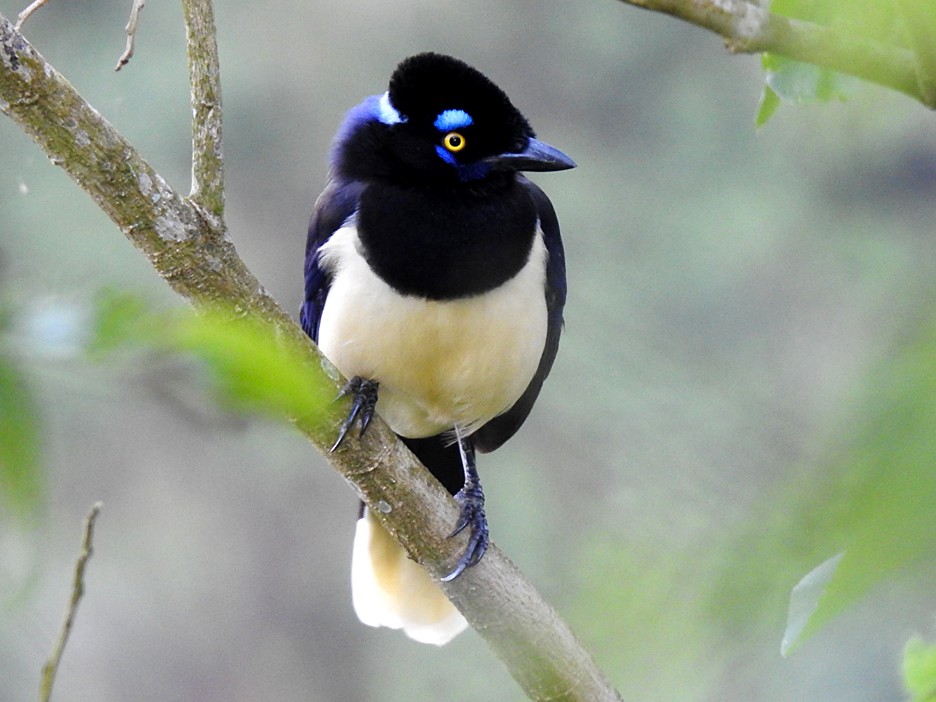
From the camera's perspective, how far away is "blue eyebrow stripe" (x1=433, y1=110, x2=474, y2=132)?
8.23 feet

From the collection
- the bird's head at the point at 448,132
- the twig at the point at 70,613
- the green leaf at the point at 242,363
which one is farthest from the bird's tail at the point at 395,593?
the green leaf at the point at 242,363

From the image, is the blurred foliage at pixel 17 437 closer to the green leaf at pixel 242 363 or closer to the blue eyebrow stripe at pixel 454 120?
the green leaf at pixel 242 363

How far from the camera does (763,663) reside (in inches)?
18.1

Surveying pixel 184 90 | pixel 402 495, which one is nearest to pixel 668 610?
pixel 402 495

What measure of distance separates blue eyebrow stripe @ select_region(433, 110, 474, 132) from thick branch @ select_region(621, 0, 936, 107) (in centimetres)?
117

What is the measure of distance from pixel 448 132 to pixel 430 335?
431 mm

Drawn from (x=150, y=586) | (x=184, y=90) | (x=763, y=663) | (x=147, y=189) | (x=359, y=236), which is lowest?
(x=763, y=663)

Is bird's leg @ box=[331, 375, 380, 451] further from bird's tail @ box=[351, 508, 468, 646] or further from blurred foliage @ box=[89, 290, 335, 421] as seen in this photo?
blurred foliage @ box=[89, 290, 335, 421]

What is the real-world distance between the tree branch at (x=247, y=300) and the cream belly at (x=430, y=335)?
37 cm

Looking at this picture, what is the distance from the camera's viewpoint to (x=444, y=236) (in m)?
2.45

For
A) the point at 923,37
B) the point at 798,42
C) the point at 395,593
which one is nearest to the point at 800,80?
the point at 798,42

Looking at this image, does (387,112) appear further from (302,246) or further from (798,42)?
(302,246)

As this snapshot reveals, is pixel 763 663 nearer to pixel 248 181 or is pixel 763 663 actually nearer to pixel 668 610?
pixel 668 610

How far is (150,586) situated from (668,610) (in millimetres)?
8067
